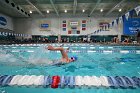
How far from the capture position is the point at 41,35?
96.1 feet

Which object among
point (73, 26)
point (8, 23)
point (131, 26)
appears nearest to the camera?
point (131, 26)

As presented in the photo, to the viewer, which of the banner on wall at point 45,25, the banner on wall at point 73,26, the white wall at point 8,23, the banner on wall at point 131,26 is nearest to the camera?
the banner on wall at point 131,26

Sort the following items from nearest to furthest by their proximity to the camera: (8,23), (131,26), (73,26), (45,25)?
(131,26), (8,23), (73,26), (45,25)

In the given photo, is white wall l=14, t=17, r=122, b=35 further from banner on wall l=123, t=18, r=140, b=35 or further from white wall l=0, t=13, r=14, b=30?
banner on wall l=123, t=18, r=140, b=35

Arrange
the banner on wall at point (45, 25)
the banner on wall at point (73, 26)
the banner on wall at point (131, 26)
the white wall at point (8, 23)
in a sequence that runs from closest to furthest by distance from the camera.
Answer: the banner on wall at point (131, 26) < the white wall at point (8, 23) < the banner on wall at point (73, 26) < the banner on wall at point (45, 25)

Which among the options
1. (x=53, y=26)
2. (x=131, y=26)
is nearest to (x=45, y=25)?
(x=53, y=26)

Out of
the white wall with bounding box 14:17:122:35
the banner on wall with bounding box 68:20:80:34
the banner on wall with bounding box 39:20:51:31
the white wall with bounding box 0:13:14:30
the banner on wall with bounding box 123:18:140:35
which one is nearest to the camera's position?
the banner on wall with bounding box 123:18:140:35

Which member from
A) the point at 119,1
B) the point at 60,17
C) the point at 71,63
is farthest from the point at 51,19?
the point at 71,63

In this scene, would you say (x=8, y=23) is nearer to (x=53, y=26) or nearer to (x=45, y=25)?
(x=45, y=25)

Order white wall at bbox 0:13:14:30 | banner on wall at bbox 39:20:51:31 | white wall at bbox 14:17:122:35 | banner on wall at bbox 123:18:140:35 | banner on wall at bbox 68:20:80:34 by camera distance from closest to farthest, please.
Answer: banner on wall at bbox 123:18:140:35 → white wall at bbox 0:13:14:30 → white wall at bbox 14:17:122:35 → banner on wall at bbox 68:20:80:34 → banner on wall at bbox 39:20:51:31

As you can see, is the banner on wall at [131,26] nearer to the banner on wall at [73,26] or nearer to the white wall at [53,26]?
the white wall at [53,26]

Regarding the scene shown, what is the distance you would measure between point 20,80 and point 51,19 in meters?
26.3

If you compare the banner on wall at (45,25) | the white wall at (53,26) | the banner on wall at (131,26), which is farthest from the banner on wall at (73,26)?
the banner on wall at (131,26)

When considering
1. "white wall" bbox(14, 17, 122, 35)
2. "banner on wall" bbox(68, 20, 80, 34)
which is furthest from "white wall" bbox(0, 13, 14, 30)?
"banner on wall" bbox(68, 20, 80, 34)
